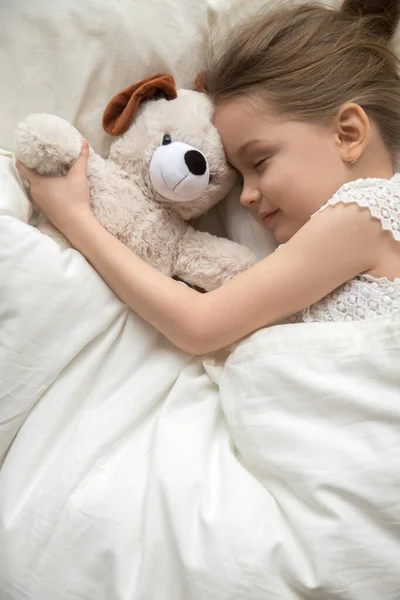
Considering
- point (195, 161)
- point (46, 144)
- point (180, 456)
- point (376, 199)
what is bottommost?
point (180, 456)

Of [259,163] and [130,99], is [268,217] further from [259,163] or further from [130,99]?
[130,99]

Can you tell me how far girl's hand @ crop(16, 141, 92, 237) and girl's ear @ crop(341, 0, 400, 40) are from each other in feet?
1.59

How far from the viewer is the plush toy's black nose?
76cm

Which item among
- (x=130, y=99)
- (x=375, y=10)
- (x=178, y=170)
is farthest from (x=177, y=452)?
(x=375, y=10)

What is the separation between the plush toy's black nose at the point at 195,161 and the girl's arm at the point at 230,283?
147 mm

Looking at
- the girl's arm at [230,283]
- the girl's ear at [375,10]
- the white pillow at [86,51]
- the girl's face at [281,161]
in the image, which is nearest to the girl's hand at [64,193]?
the girl's arm at [230,283]

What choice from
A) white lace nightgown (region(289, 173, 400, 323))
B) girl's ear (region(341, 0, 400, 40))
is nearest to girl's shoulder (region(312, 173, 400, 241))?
white lace nightgown (region(289, 173, 400, 323))

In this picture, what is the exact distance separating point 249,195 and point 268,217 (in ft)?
0.16

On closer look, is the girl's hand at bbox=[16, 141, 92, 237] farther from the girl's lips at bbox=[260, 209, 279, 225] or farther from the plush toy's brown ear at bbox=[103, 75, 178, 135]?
the girl's lips at bbox=[260, 209, 279, 225]

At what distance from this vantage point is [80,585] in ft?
2.06

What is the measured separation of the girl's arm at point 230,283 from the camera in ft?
2.31

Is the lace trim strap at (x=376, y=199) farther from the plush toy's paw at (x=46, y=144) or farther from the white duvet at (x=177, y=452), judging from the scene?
the plush toy's paw at (x=46, y=144)

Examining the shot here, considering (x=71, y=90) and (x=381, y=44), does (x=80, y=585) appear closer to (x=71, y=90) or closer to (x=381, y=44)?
(x=71, y=90)

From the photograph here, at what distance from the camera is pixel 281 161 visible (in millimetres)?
792
